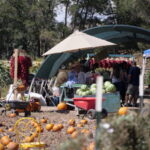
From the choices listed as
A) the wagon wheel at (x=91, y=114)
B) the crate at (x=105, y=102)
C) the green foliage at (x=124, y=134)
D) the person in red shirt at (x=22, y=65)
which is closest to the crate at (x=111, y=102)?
the crate at (x=105, y=102)

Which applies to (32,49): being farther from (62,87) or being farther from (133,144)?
(133,144)

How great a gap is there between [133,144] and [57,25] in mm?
60801

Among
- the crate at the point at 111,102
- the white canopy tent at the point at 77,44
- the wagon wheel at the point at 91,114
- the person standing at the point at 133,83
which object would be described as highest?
the white canopy tent at the point at 77,44

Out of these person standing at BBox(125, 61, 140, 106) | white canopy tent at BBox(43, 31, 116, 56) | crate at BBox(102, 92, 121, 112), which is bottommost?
crate at BBox(102, 92, 121, 112)

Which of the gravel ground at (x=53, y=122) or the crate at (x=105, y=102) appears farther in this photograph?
the crate at (x=105, y=102)

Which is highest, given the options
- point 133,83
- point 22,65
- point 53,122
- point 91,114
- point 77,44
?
point 77,44

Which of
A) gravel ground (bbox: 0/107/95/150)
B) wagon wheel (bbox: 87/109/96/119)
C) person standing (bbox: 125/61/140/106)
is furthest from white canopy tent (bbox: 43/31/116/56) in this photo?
wagon wheel (bbox: 87/109/96/119)

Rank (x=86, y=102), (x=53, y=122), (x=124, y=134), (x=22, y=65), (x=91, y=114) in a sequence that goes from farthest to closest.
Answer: (x=22, y=65) < (x=86, y=102) < (x=91, y=114) < (x=53, y=122) < (x=124, y=134)

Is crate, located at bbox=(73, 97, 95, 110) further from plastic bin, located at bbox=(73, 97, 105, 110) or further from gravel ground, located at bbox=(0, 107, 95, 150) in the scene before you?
gravel ground, located at bbox=(0, 107, 95, 150)

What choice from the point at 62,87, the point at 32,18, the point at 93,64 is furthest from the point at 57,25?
the point at 62,87

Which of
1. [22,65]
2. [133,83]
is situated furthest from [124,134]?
[133,83]

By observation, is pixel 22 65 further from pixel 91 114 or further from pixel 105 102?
pixel 91 114

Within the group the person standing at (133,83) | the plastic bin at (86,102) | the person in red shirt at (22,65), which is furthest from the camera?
the person standing at (133,83)

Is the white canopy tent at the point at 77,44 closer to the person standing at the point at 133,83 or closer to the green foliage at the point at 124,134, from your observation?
the person standing at the point at 133,83
